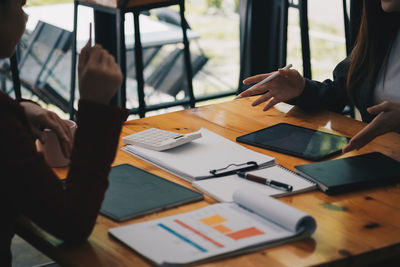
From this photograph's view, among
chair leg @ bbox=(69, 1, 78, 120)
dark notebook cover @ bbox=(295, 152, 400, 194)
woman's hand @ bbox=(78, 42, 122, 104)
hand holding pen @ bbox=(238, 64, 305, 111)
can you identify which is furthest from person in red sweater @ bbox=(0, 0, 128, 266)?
chair leg @ bbox=(69, 1, 78, 120)

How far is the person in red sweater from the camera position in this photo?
3.72 feet

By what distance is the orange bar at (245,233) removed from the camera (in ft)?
3.96

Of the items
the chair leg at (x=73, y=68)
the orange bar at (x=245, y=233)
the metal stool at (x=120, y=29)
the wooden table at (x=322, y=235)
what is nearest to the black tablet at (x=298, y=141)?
the wooden table at (x=322, y=235)

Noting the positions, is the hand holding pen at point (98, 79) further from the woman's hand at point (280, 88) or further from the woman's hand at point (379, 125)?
the woman's hand at point (280, 88)

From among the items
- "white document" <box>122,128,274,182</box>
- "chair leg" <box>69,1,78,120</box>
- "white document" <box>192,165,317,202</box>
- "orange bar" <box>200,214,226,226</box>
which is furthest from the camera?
"chair leg" <box>69,1,78,120</box>

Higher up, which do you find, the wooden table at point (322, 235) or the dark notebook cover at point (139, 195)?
the dark notebook cover at point (139, 195)

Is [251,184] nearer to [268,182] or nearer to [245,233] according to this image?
[268,182]

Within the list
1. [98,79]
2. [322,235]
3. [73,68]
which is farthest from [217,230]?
[73,68]

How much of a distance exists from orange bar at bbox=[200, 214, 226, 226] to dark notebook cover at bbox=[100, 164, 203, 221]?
0.36ft

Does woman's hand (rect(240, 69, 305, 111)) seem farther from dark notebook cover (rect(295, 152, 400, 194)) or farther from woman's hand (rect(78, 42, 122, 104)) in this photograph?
woman's hand (rect(78, 42, 122, 104))

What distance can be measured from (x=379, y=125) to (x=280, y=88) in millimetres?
482

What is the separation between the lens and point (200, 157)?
1.63 meters

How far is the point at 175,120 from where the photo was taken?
6.44 feet

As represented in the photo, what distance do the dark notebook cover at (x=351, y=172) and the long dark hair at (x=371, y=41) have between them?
540 mm
